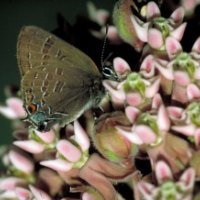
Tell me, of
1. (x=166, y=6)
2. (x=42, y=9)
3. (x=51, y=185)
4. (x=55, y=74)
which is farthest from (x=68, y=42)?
(x=42, y=9)

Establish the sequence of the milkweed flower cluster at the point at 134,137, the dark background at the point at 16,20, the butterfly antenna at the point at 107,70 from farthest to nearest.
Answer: the dark background at the point at 16,20
the butterfly antenna at the point at 107,70
the milkweed flower cluster at the point at 134,137

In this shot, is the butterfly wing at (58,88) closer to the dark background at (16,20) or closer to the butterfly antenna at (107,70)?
the butterfly antenna at (107,70)

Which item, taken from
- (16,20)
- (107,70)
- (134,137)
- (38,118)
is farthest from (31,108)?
(16,20)

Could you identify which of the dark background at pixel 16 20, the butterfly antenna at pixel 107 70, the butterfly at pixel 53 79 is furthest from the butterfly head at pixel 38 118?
the dark background at pixel 16 20

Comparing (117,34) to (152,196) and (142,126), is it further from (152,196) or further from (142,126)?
(152,196)

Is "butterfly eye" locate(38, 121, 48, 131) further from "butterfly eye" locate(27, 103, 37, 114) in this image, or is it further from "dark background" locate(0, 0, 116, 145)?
"dark background" locate(0, 0, 116, 145)

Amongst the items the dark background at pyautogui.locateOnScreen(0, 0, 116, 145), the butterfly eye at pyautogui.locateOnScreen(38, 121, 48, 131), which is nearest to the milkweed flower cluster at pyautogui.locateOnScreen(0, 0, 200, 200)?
the butterfly eye at pyautogui.locateOnScreen(38, 121, 48, 131)
